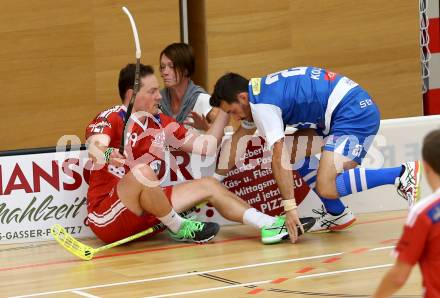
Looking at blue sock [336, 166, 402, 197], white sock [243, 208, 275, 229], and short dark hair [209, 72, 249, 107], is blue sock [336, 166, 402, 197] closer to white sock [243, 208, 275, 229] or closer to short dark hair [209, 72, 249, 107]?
white sock [243, 208, 275, 229]

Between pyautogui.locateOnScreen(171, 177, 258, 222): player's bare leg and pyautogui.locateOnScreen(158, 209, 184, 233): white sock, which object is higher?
pyautogui.locateOnScreen(171, 177, 258, 222): player's bare leg

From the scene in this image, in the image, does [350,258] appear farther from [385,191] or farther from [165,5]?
[165,5]

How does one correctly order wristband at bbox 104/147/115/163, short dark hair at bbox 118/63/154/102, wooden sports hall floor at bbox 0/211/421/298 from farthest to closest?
short dark hair at bbox 118/63/154/102 < wristband at bbox 104/147/115/163 < wooden sports hall floor at bbox 0/211/421/298

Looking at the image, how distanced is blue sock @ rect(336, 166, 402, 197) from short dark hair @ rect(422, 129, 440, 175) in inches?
114

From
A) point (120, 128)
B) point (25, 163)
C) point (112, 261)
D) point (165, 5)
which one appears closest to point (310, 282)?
point (112, 261)

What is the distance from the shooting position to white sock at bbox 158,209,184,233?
6156 millimetres

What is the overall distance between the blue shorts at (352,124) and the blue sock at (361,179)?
0.13 meters

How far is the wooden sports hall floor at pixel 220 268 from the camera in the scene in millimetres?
5016

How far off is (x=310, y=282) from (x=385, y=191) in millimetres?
2007

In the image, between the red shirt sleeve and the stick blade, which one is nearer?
the red shirt sleeve

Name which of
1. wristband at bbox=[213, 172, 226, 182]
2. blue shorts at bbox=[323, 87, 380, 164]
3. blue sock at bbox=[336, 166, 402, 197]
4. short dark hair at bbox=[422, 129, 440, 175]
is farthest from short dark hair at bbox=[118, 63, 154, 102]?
short dark hair at bbox=[422, 129, 440, 175]

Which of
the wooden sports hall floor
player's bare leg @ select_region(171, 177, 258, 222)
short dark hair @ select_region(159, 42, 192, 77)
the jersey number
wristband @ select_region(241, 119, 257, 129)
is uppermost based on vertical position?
short dark hair @ select_region(159, 42, 192, 77)

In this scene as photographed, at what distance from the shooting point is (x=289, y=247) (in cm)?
600

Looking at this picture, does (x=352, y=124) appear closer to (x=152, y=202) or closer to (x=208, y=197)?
(x=208, y=197)
